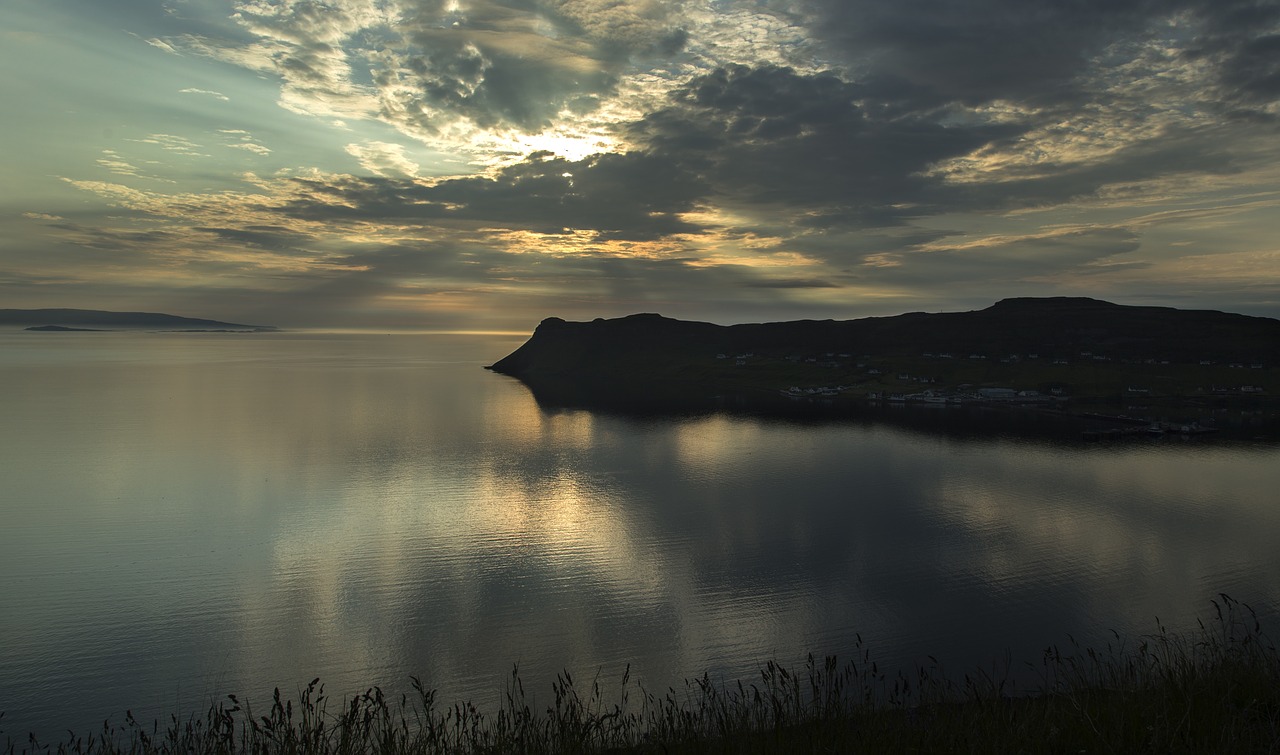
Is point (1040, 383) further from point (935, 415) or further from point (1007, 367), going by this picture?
point (935, 415)

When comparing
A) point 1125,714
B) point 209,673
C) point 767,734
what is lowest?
point 209,673

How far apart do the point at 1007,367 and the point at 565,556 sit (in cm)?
14330

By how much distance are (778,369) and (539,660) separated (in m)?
157

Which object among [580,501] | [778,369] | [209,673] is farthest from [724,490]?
[778,369]

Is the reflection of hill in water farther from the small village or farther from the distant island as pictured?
the small village

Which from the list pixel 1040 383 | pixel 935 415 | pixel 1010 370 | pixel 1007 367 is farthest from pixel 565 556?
pixel 1007 367

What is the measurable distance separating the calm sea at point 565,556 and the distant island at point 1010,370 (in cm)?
4622

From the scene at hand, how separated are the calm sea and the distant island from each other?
46.2 metres

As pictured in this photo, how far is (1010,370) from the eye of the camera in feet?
499

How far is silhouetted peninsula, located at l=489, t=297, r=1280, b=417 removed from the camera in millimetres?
135875

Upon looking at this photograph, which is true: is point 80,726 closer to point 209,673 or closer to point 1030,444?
point 209,673

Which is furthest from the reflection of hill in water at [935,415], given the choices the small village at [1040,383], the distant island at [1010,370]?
the small village at [1040,383]

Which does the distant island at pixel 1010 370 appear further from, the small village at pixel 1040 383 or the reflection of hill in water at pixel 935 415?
the reflection of hill in water at pixel 935 415

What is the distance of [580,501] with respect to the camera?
60000mm
